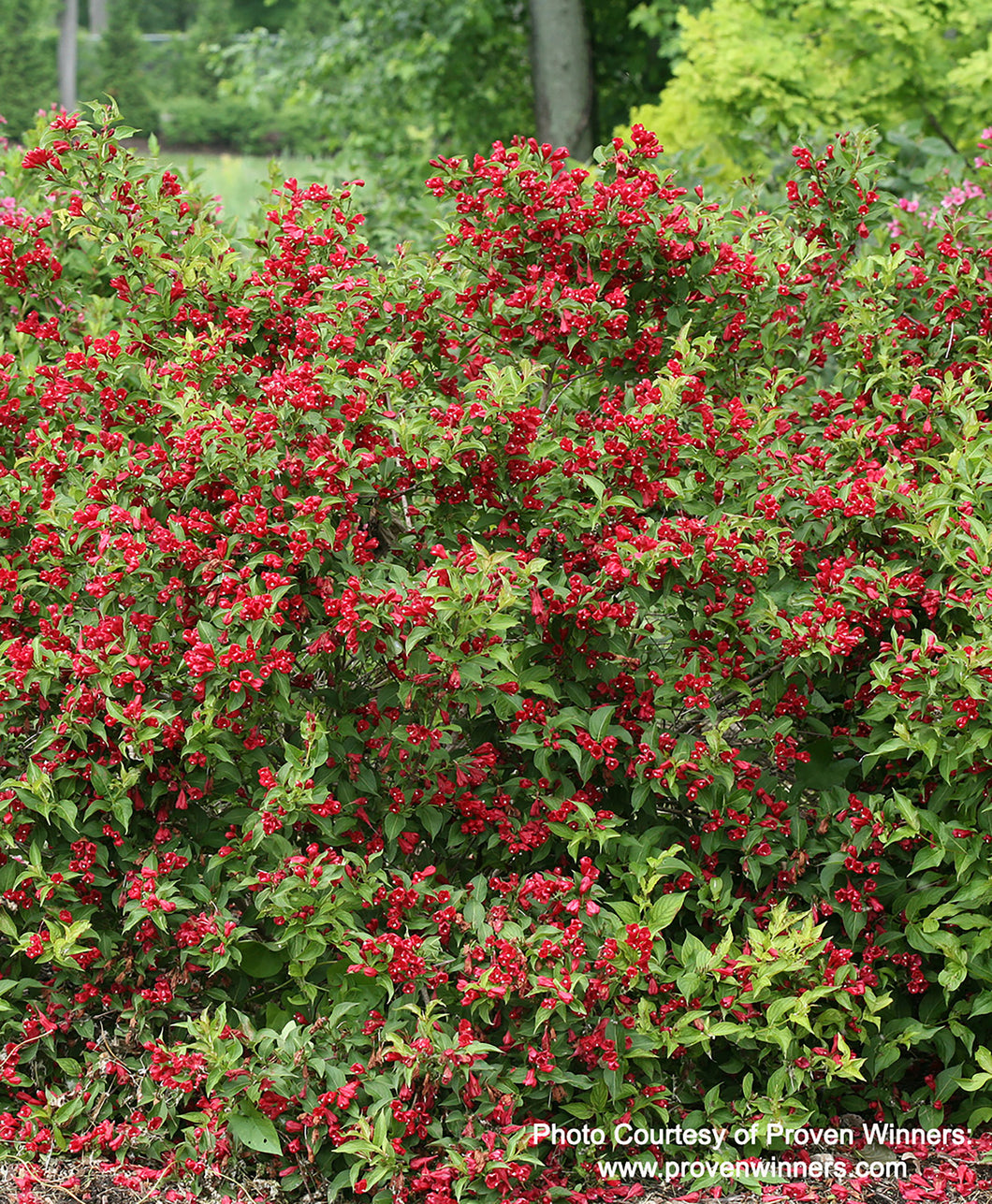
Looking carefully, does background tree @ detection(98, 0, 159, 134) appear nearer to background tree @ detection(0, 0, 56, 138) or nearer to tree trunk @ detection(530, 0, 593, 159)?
background tree @ detection(0, 0, 56, 138)

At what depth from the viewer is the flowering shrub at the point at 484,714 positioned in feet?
9.25

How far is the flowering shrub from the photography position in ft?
9.25

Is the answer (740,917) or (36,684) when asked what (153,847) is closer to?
(36,684)

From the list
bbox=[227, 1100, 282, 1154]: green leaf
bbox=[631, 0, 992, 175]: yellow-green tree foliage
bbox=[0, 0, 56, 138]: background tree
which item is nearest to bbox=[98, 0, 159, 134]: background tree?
bbox=[0, 0, 56, 138]: background tree

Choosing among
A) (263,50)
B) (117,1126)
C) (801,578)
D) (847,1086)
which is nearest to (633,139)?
(801,578)

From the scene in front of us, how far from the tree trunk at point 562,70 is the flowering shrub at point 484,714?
809 cm

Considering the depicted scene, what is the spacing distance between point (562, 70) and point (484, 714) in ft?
30.2

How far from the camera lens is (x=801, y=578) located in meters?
3.22

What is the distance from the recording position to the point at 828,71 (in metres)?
9.48

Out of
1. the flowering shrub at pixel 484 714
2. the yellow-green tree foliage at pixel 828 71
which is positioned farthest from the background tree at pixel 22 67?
the flowering shrub at pixel 484 714

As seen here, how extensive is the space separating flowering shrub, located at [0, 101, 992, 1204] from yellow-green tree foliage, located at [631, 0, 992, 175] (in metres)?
5.95

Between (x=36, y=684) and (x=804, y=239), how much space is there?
252 centimetres

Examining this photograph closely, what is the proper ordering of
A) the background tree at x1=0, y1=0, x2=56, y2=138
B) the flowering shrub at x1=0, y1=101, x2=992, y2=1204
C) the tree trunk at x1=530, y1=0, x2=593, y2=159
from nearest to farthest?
the flowering shrub at x1=0, y1=101, x2=992, y2=1204 < the tree trunk at x1=530, y1=0, x2=593, y2=159 < the background tree at x1=0, y1=0, x2=56, y2=138

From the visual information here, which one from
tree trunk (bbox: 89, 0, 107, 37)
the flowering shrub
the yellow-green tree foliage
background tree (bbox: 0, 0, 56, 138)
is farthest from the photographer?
tree trunk (bbox: 89, 0, 107, 37)
